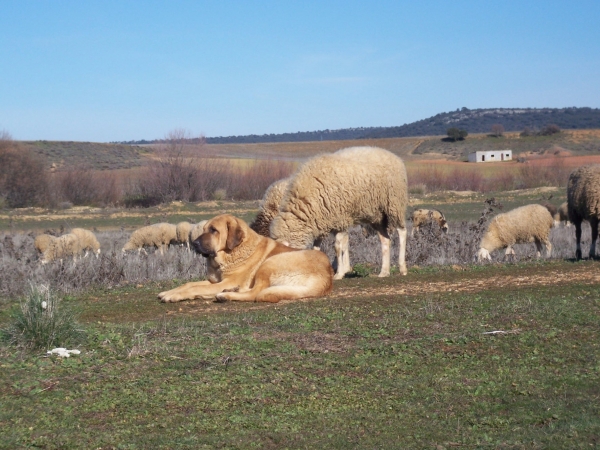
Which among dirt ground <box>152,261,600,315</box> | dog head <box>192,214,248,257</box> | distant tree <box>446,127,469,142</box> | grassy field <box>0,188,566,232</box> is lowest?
grassy field <box>0,188,566,232</box>

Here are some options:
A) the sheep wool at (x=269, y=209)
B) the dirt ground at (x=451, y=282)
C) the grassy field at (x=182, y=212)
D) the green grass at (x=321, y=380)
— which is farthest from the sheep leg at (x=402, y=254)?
the grassy field at (x=182, y=212)

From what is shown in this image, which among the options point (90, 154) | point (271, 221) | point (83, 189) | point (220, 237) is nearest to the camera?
point (220, 237)

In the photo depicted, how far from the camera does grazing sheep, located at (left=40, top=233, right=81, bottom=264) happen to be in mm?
19750

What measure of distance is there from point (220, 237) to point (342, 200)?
4185 millimetres

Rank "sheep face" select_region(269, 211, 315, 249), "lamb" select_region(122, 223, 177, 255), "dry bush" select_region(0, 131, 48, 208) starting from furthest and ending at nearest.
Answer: "dry bush" select_region(0, 131, 48, 208) → "lamb" select_region(122, 223, 177, 255) → "sheep face" select_region(269, 211, 315, 249)

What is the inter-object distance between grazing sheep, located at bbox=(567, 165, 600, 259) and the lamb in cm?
1514

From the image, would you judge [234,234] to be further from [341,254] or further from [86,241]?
[86,241]

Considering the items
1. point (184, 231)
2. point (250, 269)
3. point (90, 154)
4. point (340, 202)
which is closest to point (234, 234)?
point (250, 269)

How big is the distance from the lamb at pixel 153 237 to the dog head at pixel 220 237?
17693 mm

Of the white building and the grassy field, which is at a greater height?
the white building

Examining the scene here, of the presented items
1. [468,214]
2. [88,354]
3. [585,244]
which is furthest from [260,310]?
[468,214]

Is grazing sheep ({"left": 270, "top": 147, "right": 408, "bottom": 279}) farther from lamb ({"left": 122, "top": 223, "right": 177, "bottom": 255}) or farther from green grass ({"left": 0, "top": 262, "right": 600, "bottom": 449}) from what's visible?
lamb ({"left": 122, "top": 223, "right": 177, "bottom": 255})

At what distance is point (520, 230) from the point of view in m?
24.7

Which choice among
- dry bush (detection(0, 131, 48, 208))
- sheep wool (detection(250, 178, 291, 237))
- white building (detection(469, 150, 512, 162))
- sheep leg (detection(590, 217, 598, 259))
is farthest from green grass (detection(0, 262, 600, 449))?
white building (detection(469, 150, 512, 162))
